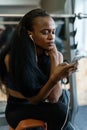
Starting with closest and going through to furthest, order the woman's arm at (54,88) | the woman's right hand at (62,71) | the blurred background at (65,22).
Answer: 1. the woman's right hand at (62,71)
2. the woman's arm at (54,88)
3. the blurred background at (65,22)

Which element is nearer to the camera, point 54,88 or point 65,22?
point 54,88

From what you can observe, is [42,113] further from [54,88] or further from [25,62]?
[25,62]

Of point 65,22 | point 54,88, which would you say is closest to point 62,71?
point 54,88

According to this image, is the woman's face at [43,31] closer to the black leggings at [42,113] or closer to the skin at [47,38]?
the skin at [47,38]

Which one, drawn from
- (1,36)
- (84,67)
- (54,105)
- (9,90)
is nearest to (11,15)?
(1,36)

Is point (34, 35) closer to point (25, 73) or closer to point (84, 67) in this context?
point (25, 73)

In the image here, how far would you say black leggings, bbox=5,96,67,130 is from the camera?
1.11 m

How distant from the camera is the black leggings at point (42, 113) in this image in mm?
1114

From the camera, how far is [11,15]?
178 centimetres

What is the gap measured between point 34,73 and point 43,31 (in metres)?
0.20

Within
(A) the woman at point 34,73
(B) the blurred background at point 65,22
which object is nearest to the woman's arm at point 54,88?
(A) the woman at point 34,73

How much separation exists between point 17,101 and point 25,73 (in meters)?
0.17

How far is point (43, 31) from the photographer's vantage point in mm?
1172

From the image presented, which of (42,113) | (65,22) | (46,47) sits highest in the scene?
(46,47)
